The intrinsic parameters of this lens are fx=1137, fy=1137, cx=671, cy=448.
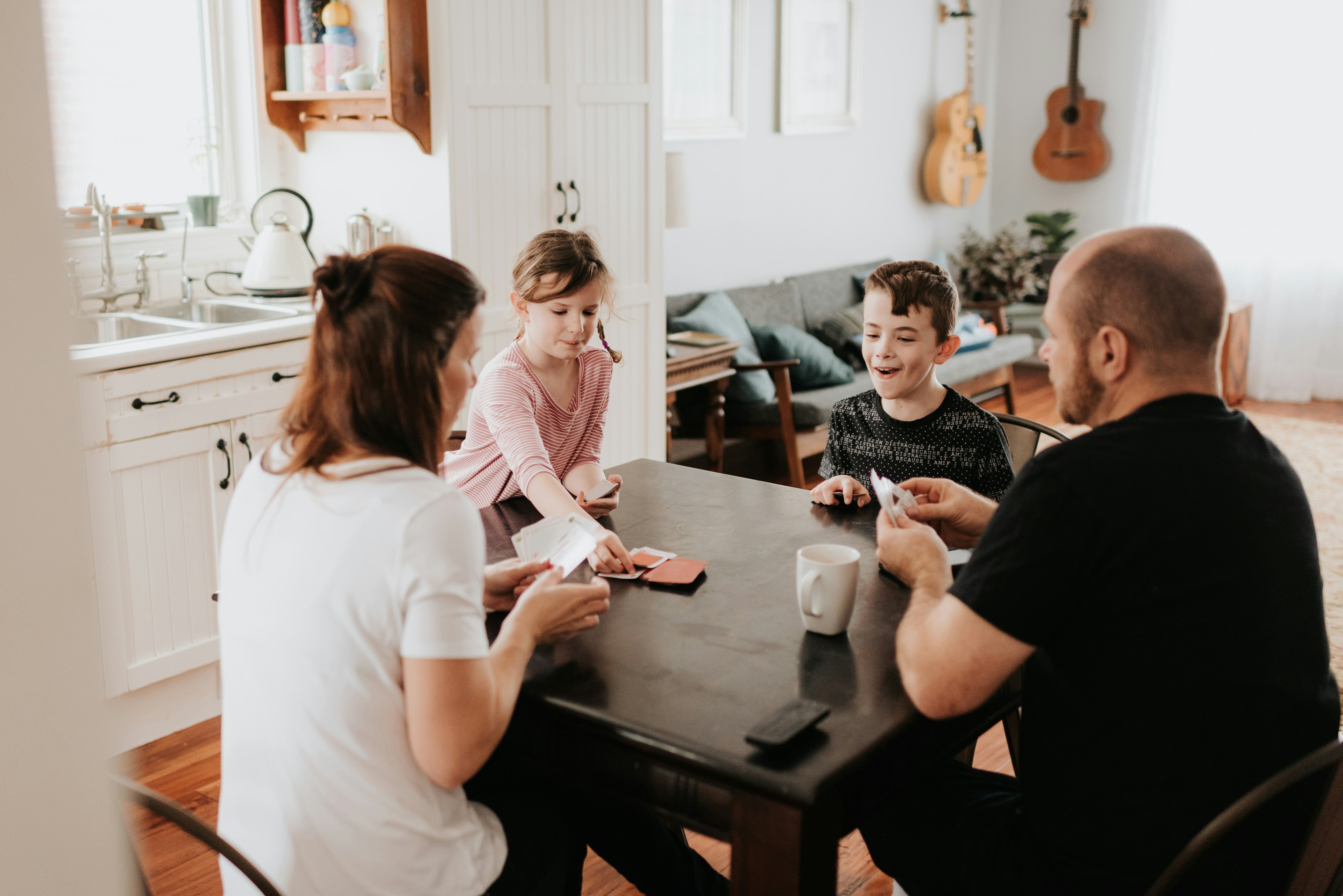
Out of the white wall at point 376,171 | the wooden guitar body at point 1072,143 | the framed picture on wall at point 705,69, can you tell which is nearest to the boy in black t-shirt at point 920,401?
the white wall at point 376,171

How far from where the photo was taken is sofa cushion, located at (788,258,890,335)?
582cm

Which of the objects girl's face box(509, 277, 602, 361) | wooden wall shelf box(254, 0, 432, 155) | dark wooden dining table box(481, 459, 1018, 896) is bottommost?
dark wooden dining table box(481, 459, 1018, 896)

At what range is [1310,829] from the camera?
116 cm

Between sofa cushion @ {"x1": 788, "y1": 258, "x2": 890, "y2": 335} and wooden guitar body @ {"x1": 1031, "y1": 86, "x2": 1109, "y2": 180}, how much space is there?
6.42 ft

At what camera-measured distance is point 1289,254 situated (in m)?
6.80

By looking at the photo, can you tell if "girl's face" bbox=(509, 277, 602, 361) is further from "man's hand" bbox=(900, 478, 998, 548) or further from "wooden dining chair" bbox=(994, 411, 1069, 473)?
"wooden dining chair" bbox=(994, 411, 1069, 473)

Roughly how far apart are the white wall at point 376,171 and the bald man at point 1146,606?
2372 mm

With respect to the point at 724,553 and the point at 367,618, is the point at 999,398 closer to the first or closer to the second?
the point at 724,553

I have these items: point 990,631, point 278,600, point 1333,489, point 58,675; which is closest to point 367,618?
point 278,600

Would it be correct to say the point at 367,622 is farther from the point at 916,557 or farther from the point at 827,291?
the point at 827,291

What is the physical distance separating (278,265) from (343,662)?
2493 mm

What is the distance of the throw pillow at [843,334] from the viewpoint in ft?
18.3

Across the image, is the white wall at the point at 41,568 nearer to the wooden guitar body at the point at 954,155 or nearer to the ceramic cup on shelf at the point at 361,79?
the ceramic cup on shelf at the point at 361,79

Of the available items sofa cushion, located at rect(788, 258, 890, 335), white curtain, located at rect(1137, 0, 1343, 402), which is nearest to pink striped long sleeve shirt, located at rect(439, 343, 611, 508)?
sofa cushion, located at rect(788, 258, 890, 335)
